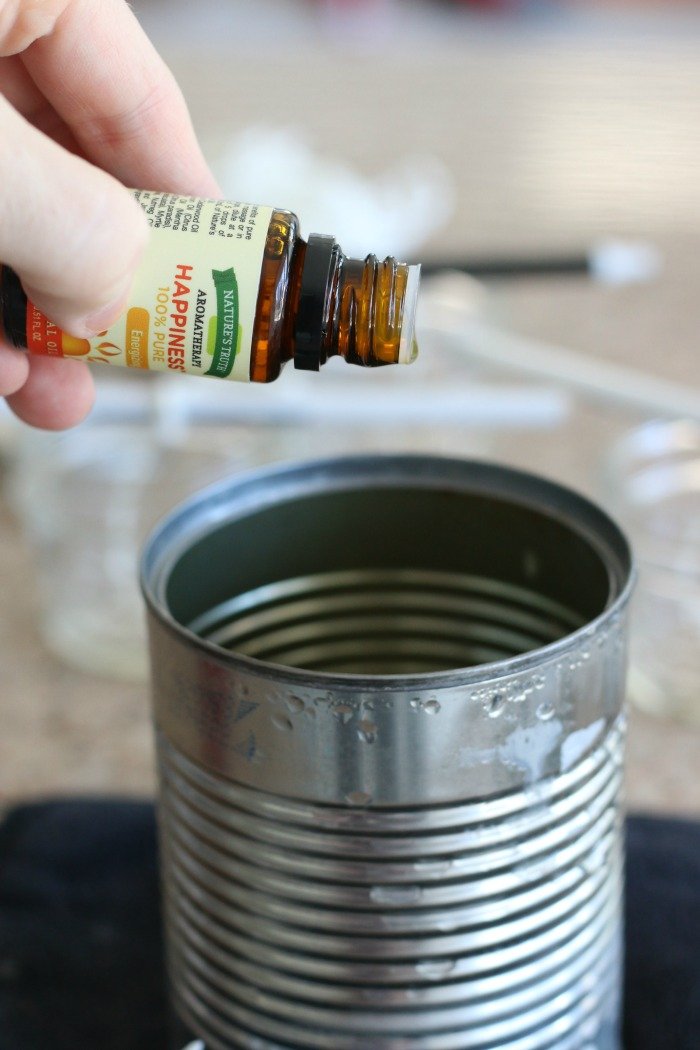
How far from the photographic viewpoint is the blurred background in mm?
895

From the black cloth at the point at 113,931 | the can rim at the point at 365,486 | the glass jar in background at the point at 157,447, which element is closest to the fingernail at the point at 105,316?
the can rim at the point at 365,486

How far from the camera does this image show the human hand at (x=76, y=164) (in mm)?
387

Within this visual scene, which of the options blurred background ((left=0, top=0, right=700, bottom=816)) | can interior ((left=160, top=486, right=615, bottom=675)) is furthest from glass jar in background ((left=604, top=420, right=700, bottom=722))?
can interior ((left=160, top=486, right=615, bottom=675))

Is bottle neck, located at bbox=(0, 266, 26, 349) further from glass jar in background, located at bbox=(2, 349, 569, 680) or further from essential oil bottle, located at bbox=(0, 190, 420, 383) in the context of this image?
glass jar in background, located at bbox=(2, 349, 569, 680)

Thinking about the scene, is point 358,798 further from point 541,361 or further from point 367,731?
point 541,361

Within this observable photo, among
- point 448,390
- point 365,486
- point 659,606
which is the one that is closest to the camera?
point 365,486

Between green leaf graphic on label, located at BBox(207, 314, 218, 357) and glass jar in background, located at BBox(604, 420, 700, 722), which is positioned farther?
glass jar in background, located at BBox(604, 420, 700, 722)

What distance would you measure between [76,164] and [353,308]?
0.17m

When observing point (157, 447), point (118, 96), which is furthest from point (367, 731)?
point (157, 447)

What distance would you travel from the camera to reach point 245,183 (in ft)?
4.30

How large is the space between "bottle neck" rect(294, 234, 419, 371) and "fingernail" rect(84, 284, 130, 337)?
0.27 feet

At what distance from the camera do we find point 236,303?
0.49 m

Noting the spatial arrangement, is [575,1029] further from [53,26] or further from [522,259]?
[522,259]

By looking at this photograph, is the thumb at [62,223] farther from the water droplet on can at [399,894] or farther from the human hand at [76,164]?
the water droplet on can at [399,894]
